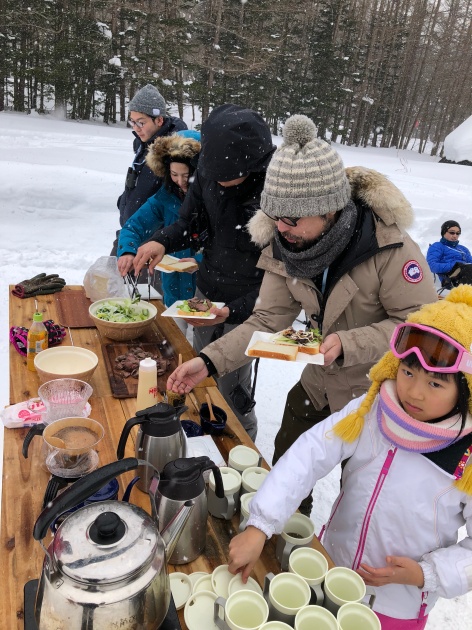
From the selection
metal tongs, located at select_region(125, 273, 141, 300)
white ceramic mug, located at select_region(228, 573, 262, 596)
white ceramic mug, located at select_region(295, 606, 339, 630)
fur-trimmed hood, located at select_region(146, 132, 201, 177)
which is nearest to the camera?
white ceramic mug, located at select_region(295, 606, 339, 630)

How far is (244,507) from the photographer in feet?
5.16

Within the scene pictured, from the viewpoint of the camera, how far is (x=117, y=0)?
1747cm

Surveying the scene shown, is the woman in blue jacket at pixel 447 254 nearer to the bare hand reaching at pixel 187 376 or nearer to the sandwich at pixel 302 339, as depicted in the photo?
the sandwich at pixel 302 339

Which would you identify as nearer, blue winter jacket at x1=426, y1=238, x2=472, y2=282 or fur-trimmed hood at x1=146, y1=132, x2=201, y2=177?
fur-trimmed hood at x1=146, y1=132, x2=201, y2=177

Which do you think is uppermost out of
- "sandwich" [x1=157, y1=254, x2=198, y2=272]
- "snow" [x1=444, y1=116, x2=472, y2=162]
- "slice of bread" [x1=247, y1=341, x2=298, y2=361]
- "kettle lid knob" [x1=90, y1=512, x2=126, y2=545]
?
"snow" [x1=444, y1=116, x2=472, y2=162]

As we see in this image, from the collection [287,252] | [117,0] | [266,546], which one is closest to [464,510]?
[266,546]

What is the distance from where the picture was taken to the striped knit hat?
6.15 feet

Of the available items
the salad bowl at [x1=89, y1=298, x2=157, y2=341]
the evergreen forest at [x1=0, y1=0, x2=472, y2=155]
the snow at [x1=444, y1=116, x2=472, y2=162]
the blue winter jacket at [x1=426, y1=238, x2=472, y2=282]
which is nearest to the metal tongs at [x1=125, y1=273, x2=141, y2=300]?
the salad bowl at [x1=89, y1=298, x2=157, y2=341]

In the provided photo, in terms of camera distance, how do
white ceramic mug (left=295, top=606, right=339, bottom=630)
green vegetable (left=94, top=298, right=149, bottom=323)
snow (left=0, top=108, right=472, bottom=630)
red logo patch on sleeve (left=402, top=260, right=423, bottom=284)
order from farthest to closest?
snow (left=0, top=108, right=472, bottom=630)
green vegetable (left=94, top=298, right=149, bottom=323)
red logo patch on sleeve (left=402, top=260, right=423, bottom=284)
white ceramic mug (left=295, top=606, right=339, bottom=630)

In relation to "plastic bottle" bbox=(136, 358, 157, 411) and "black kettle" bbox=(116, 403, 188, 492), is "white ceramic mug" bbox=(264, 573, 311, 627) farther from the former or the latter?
"plastic bottle" bbox=(136, 358, 157, 411)

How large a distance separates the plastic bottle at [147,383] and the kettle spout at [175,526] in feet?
2.70

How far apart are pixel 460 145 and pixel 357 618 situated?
2197 cm

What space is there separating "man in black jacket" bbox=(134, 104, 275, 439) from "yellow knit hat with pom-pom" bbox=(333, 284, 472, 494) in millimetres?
1358

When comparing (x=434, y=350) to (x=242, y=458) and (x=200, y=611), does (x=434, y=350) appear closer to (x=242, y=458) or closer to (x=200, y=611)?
(x=242, y=458)
